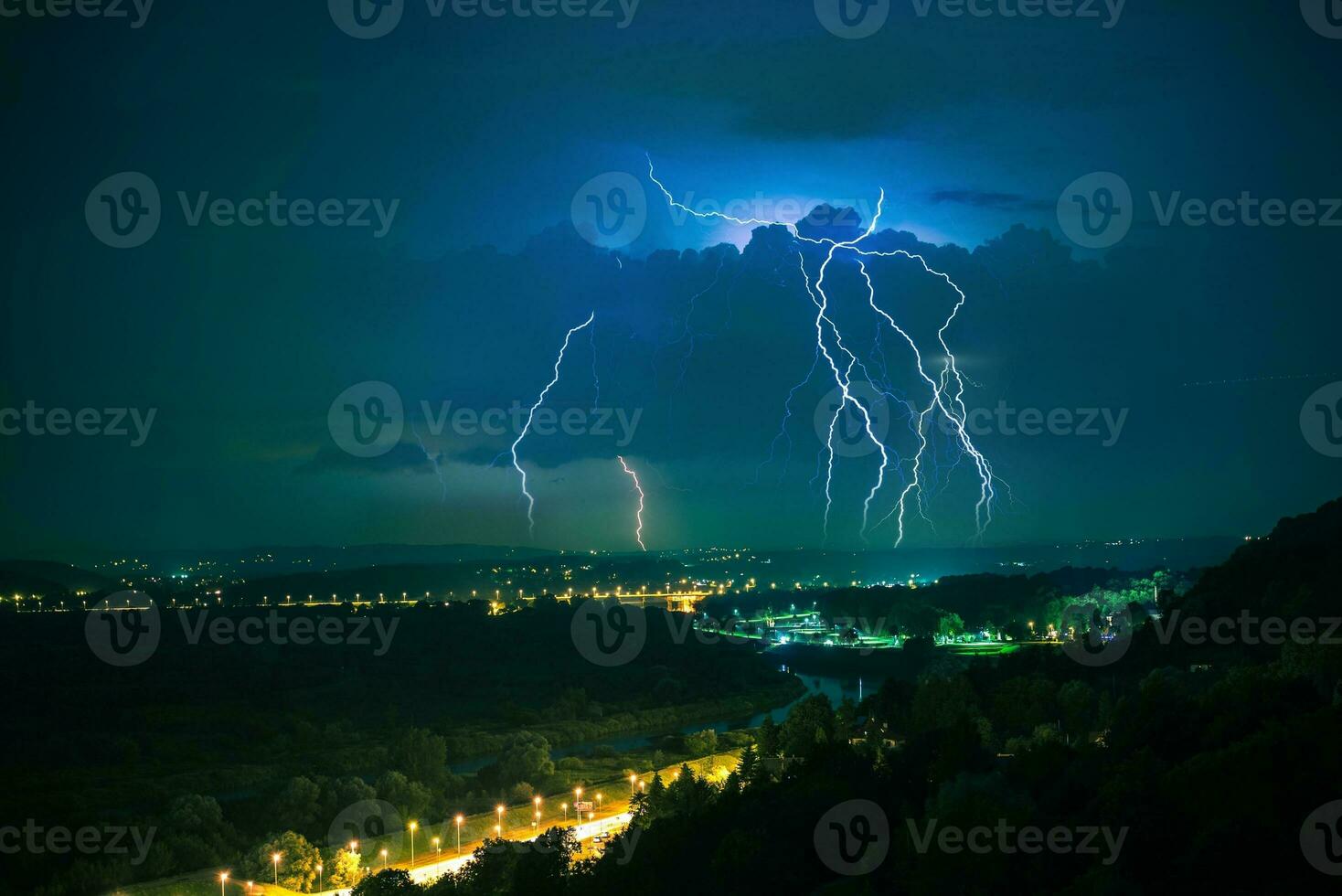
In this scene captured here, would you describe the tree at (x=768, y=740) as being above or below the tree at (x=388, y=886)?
above

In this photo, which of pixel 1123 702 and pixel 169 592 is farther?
pixel 169 592

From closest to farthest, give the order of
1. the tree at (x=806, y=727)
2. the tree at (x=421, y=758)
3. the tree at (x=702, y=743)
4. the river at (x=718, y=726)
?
the tree at (x=806, y=727) → the tree at (x=421, y=758) → the tree at (x=702, y=743) → the river at (x=718, y=726)

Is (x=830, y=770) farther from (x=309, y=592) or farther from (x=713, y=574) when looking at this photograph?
(x=713, y=574)

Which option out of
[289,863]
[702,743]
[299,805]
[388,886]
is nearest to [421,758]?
[299,805]

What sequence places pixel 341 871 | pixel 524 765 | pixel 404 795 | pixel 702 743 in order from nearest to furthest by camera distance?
pixel 341 871 < pixel 404 795 < pixel 524 765 < pixel 702 743

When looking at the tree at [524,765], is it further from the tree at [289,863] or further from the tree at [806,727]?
the tree at [289,863]

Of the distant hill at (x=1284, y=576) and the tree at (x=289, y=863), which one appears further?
the distant hill at (x=1284, y=576)

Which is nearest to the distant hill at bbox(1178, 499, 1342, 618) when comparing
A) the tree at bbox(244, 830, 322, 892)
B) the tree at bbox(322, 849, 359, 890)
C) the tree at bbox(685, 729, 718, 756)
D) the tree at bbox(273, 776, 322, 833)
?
the tree at bbox(685, 729, 718, 756)

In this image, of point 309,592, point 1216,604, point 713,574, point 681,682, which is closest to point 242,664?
point 681,682

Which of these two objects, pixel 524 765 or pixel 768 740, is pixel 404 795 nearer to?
pixel 524 765

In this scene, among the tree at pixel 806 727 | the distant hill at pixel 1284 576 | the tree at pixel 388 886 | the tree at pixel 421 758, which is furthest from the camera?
the tree at pixel 421 758

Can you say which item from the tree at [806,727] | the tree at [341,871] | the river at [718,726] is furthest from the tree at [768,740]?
the tree at [341,871]
